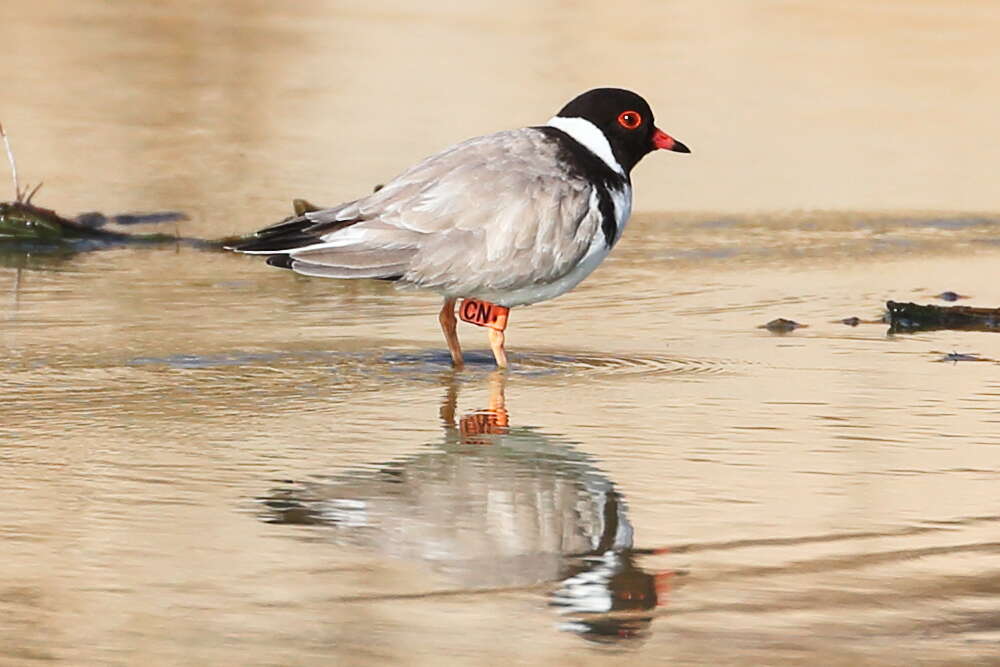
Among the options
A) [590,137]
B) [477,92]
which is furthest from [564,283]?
[477,92]

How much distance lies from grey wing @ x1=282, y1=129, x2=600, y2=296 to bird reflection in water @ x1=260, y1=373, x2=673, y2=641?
3.73 ft

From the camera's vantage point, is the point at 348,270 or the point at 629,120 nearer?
the point at 348,270

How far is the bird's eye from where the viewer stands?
8406mm

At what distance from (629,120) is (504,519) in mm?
3331

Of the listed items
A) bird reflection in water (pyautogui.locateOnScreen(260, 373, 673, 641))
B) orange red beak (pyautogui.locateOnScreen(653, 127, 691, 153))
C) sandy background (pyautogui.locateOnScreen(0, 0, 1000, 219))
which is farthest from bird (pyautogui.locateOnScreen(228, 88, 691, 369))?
sandy background (pyautogui.locateOnScreen(0, 0, 1000, 219))

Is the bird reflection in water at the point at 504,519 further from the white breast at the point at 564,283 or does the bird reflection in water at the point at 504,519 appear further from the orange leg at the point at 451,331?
the white breast at the point at 564,283

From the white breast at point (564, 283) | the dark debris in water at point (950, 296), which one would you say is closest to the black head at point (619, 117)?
the white breast at point (564, 283)

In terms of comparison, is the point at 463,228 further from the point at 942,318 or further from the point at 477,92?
the point at 477,92

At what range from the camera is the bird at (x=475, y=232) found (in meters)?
7.48

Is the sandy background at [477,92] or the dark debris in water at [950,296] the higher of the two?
the sandy background at [477,92]

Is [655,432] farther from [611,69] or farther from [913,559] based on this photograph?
[611,69]

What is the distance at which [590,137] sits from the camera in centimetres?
828

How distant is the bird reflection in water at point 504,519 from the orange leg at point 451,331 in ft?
3.59

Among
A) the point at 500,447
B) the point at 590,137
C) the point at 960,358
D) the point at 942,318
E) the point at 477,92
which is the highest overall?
the point at 477,92
